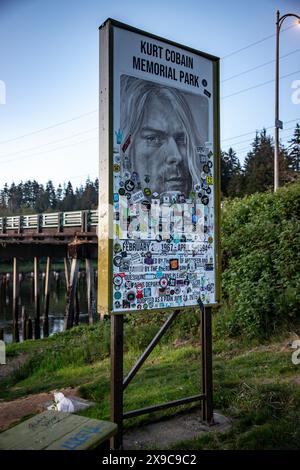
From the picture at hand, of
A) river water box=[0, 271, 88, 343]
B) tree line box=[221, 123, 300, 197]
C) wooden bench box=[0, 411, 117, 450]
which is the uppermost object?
tree line box=[221, 123, 300, 197]

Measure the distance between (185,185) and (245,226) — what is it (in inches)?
249

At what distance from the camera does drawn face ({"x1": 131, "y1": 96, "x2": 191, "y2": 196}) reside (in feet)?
13.8

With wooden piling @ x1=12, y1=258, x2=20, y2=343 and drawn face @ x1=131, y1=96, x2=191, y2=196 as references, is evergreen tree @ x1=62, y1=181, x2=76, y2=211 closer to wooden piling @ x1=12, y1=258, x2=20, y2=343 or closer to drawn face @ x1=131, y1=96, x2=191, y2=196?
Result: wooden piling @ x1=12, y1=258, x2=20, y2=343

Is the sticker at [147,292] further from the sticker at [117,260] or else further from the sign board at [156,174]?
the sticker at [117,260]

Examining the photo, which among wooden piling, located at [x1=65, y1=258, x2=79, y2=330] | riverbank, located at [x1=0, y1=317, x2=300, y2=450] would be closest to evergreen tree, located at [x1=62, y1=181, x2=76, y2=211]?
wooden piling, located at [x1=65, y1=258, x2=79, y2=330]

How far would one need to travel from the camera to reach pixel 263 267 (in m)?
9.06

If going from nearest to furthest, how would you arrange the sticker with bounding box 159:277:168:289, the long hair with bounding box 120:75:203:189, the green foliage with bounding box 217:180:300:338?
1. the long hair with bounding box 120:75:203:189
2. the sticker with bounding box 159:277:168:289
3. the green foliage with bounding box 217:180:300:338

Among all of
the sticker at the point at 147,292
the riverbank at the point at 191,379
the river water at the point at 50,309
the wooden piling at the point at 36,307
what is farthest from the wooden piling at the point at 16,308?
the sticker at the point at 147,292

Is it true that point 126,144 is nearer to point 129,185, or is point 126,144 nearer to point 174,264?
point 129,185

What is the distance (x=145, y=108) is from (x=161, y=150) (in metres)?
0.43

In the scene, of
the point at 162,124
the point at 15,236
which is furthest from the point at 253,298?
→ the point at 15,236

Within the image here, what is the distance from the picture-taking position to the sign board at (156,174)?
3996 mm
